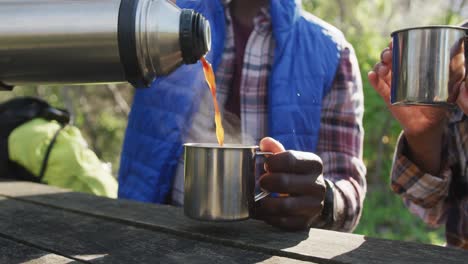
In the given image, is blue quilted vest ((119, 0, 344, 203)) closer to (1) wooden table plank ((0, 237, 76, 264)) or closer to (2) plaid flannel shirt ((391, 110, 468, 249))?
(2) plaid flannel shirt ((391, 110, 468, 249))

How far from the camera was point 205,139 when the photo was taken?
1.59 m

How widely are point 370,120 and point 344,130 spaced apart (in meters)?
3.25

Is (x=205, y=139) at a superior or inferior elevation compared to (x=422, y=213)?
superior

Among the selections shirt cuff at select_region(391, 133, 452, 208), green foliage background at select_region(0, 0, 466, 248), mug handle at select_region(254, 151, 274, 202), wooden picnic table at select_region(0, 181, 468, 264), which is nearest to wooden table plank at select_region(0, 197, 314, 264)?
wooden picnic table at select_region(0, 181, 468, 264)

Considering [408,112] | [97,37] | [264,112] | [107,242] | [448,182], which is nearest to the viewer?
[97,37]

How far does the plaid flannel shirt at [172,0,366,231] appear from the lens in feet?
4.96

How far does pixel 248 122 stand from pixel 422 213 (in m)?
0.58

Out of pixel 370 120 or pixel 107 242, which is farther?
pixel 370 120

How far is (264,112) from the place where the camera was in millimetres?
1587

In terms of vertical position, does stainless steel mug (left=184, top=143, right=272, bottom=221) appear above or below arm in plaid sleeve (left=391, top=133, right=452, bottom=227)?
above

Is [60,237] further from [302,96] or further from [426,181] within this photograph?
[426,181]

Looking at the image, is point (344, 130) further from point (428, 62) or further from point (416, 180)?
point (428, 62)

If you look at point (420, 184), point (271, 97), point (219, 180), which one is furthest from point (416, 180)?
point (219, 180)

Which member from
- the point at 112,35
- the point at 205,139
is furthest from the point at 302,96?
the point at 112,35
